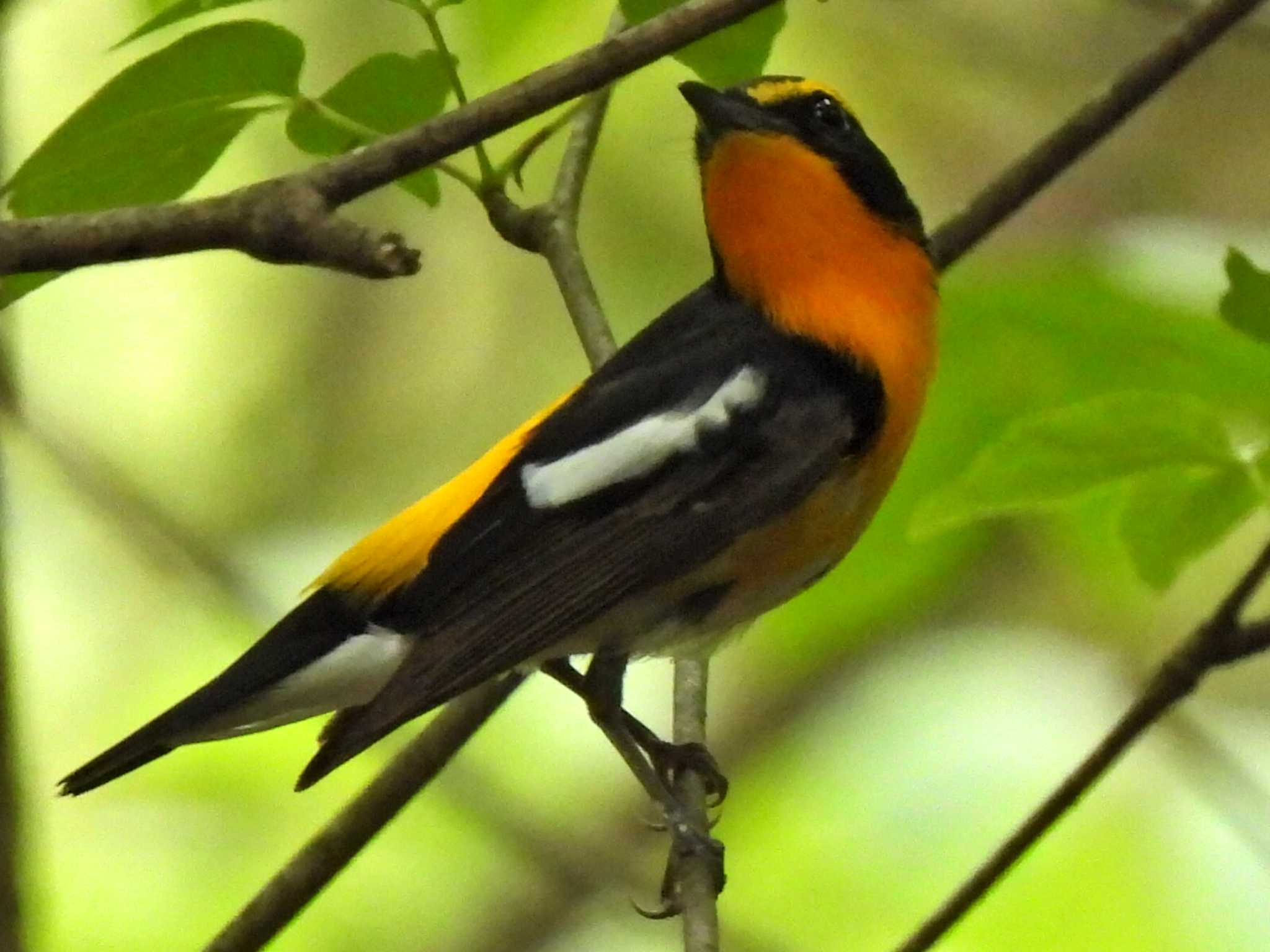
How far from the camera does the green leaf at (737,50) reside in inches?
67.7

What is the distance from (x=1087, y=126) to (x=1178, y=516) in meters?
0.57

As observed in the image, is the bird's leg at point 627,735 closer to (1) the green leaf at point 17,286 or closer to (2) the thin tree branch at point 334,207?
(1) the green leaf at point 17,286

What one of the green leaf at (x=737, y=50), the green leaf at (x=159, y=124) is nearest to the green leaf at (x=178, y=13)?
the green leaf at (x=159, y=124)

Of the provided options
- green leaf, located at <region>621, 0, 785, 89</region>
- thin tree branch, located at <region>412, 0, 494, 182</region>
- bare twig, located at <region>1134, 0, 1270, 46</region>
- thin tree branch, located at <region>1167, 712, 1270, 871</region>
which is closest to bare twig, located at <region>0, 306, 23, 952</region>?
thin tree branch, located at <region>412, 0, 494, 182</region>

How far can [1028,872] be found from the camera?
2.96 metres

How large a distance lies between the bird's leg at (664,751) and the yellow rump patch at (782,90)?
844 mm

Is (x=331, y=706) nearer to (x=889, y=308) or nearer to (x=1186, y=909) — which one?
(x=889, y=308)

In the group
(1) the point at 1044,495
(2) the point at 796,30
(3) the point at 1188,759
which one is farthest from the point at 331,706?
(2) the point at 796,30

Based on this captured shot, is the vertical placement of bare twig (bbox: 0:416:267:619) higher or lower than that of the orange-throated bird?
lower

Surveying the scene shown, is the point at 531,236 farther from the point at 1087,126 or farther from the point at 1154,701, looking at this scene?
the point at 1154,701

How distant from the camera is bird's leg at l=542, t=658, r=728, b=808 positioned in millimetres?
2111

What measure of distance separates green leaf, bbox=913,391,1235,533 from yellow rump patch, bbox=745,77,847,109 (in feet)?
3.29

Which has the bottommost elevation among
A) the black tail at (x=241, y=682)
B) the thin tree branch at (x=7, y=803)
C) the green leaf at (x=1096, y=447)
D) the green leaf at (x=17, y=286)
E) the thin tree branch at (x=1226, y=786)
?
the thin tree branch at (x=1226, y=786)

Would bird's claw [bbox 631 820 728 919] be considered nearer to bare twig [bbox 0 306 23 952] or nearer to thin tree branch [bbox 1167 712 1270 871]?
bare twig [bbox 0 306 23 952]
